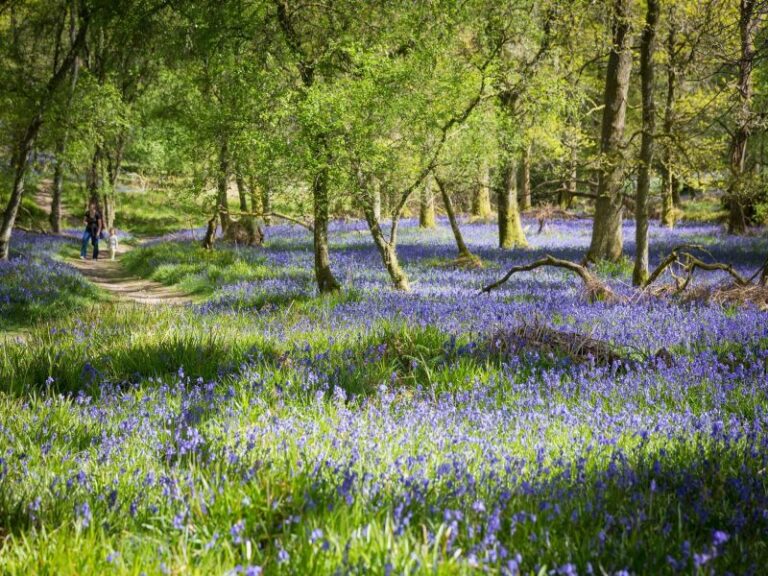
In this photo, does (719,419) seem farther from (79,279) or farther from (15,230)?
(15,230)

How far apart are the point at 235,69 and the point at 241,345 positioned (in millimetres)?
5386

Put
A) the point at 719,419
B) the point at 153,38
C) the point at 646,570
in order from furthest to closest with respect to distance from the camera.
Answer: the point at 153,38
the point at 719,419
the point at 646,570

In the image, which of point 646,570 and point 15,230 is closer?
point 646,570

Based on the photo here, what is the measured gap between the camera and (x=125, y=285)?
17969 millimetres

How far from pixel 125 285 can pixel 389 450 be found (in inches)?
637

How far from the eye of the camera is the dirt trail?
14.6m

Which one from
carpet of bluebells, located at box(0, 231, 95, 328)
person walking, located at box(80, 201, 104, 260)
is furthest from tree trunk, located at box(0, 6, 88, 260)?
person walking, located at box(80, 201, 104, 260)

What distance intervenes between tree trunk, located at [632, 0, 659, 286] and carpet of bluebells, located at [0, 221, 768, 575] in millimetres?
2573

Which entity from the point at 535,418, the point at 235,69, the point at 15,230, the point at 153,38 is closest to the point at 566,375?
the point at 535,418

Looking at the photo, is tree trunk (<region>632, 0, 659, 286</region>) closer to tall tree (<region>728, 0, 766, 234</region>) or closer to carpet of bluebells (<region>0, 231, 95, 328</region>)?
tall tree (<region>728, 0, 766, 234</region>)

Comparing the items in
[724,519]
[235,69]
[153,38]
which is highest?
[153,38]

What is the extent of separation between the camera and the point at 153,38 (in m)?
12.3

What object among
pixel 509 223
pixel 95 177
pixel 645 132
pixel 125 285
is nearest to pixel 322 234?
pixel 645 132

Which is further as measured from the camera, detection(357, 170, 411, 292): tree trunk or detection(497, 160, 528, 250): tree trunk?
detection(497, 160, 528, 250): tree trunk
